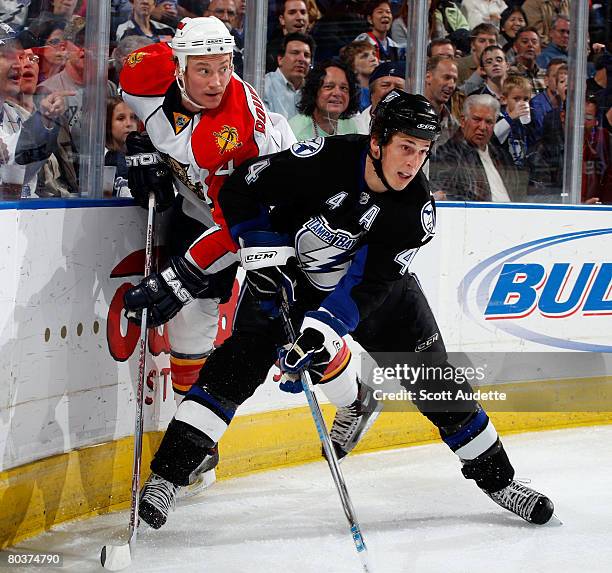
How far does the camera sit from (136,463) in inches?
113

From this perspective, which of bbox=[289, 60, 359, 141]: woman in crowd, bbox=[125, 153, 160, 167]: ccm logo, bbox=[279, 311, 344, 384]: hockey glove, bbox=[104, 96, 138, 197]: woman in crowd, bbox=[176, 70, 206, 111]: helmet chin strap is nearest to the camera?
bbox=[279, 311, 344, 384]: hockey glove

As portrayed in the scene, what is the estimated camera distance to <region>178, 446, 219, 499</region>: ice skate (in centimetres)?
327

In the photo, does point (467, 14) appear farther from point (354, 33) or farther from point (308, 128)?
point (308, 128)

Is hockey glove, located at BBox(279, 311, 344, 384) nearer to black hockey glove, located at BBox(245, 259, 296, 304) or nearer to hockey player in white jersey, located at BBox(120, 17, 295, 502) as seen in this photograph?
black hockey glove, located at BBox(245, 259, 296, 304)

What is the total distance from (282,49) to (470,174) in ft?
3.20

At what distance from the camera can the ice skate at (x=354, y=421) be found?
3434 millimetres

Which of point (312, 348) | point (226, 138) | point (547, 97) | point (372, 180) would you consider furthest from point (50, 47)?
point (547, 97)

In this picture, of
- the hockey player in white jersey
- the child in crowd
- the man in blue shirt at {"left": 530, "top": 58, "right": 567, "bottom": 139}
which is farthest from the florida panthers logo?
the man in blue shirt at {"left": 530, "top": 58, "right": 567, "bottom": 139}

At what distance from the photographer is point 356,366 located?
13.1 feet

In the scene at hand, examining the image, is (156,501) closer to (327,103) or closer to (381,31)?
(327,103)

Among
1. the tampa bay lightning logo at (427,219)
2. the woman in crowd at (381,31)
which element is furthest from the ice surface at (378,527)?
the woman in crowd at (381,31)

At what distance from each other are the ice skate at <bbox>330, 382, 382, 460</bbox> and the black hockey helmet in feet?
3.16

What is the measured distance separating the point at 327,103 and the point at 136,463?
64.0 inches

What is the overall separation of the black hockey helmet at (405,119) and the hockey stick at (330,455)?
0.50 metres
